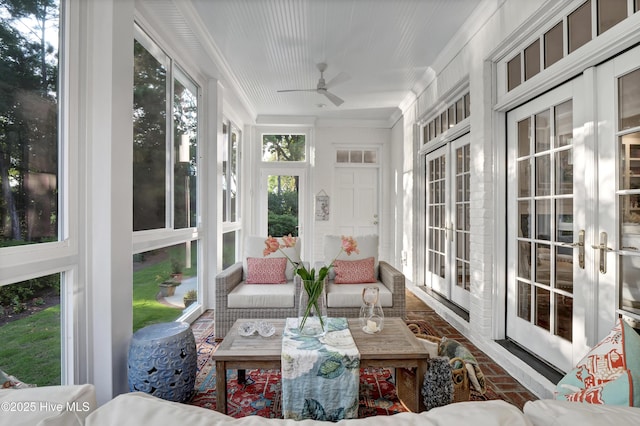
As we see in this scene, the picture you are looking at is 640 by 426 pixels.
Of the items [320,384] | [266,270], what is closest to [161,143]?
[266,270]

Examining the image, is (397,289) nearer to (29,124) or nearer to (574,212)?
(574,212)

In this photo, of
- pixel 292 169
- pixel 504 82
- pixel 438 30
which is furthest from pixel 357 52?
pixel 292 169

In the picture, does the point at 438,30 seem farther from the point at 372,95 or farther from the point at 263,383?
the point at 263,383

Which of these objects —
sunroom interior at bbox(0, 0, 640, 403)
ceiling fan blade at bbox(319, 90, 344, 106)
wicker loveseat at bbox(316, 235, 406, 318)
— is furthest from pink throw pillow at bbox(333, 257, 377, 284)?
ceiling fan blade at bbox(319, 90, 344, 106)

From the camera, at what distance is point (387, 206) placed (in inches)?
266

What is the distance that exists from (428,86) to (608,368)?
398 cm

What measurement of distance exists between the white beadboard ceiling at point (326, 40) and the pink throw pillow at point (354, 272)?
2.33m

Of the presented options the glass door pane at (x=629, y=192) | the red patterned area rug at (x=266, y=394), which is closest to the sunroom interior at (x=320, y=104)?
the glass door pane at (x=629, y=192)

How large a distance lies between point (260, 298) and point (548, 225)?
242cm

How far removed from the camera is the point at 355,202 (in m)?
6.78

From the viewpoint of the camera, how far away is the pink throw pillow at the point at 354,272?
3633mm

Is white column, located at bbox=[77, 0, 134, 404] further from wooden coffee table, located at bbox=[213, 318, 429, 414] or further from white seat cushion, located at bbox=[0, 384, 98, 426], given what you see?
white seat cushion, located at bbox=[0, 384, 98, 426]

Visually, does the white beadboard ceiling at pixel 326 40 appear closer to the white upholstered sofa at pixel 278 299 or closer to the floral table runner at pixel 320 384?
the white upholstered sofa at pixel 278 299

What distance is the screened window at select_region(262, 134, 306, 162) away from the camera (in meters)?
6.79
